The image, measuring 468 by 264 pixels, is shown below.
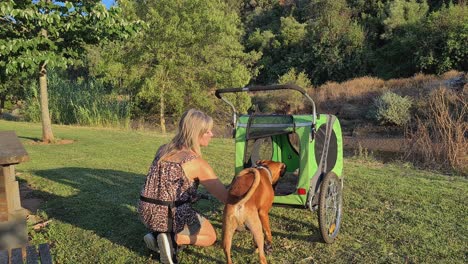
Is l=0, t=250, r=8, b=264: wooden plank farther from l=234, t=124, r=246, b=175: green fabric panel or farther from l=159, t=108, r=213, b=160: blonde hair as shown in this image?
l=234, t=124, r=246, b=175: green fabric panel

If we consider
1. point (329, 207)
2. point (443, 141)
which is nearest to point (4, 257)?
point (329, 207)

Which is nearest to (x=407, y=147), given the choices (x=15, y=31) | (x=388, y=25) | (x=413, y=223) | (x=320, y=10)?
(x=413, y=223)

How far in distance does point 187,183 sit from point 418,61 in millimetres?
32874

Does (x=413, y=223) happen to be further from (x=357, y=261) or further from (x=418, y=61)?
(x=418, y=61)

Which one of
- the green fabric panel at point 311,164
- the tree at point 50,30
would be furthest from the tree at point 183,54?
the green fabric panel at point 311,164

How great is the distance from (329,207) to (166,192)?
167 cm

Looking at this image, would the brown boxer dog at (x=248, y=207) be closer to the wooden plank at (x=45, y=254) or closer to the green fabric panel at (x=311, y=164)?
the green fabric panel at (x=311, y=164)

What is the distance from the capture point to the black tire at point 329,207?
3.80m

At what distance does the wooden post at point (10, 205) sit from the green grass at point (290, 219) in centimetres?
37

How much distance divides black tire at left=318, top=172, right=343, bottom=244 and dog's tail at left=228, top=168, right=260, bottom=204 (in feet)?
2.67

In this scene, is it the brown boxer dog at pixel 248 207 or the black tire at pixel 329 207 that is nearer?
the brown boxer dog at pixel 248 207

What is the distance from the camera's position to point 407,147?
32.9 ft

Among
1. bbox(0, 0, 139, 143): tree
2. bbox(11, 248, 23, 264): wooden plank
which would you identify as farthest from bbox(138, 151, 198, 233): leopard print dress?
bbox(0, 0, 139, 143): tree

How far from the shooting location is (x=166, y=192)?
11.7 ft
